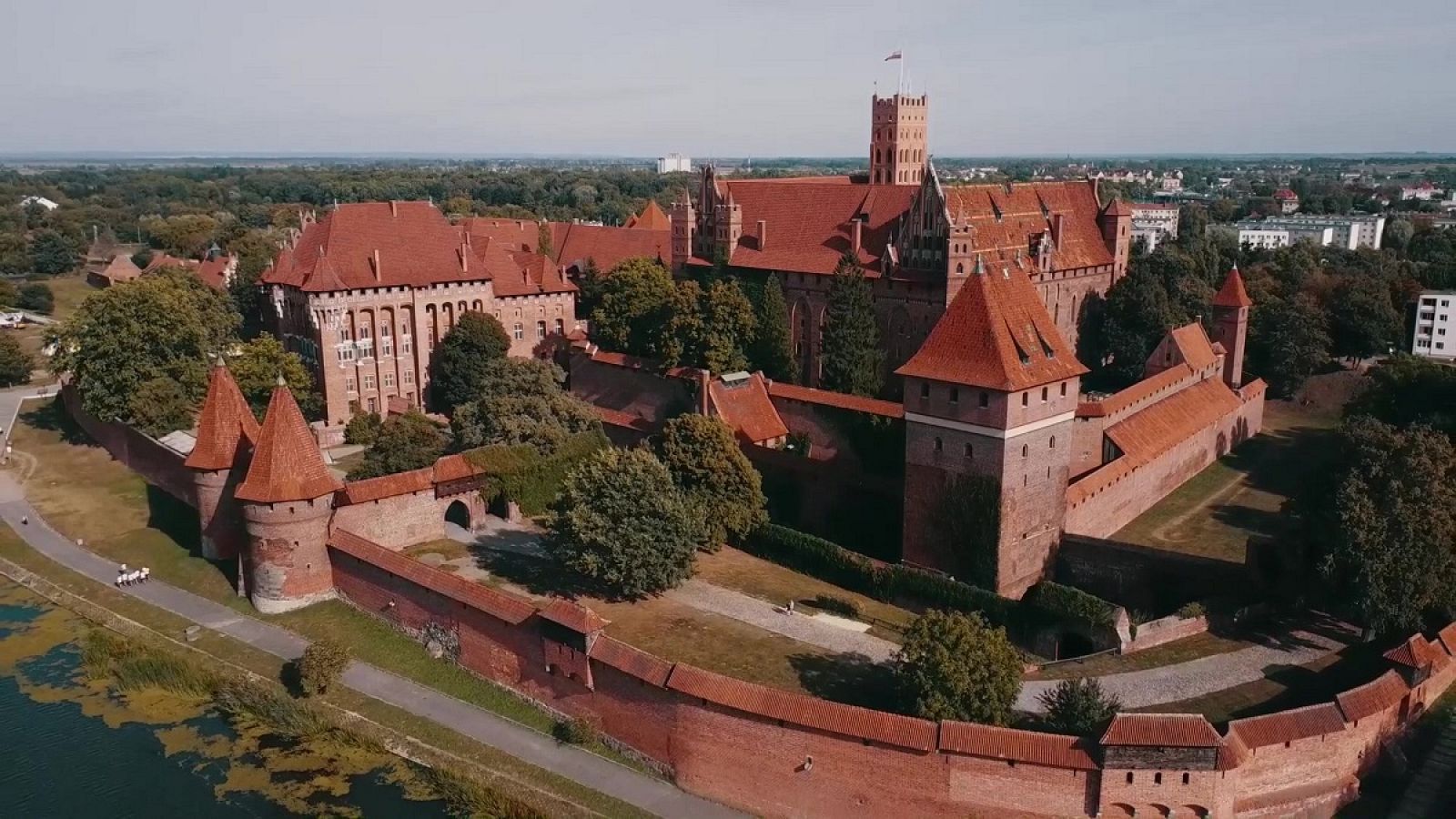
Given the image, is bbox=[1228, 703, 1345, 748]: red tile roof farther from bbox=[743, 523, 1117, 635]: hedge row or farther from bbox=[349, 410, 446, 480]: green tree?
bbox=[349, 410, 446, 480]: green tree

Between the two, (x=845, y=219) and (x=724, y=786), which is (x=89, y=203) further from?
(x=724, y=786)

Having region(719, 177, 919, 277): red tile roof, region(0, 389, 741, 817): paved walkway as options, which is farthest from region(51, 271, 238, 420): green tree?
region(719, 177, 919, 277): red tile roof

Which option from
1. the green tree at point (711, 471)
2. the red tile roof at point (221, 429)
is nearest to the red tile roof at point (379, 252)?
the red tile roof at point (221, 429)

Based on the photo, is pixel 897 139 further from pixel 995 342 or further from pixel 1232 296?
pixel 995 342

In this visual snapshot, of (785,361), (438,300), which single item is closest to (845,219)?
(785,361)

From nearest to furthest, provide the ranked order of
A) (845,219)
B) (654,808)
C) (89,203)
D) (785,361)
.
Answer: (654,808)
(785,361)
(845,219)
(89,203)

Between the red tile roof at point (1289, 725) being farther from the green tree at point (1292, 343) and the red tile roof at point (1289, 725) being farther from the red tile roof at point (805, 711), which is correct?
the green tree at point (1292, 343)
